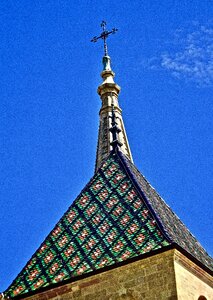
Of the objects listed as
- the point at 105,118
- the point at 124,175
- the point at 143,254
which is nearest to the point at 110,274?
the point at 143,254

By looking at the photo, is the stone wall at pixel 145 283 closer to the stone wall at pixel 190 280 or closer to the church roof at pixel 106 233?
the stone wall at pixel 190 280

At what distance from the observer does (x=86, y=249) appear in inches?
466

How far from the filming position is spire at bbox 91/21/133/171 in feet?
59.8

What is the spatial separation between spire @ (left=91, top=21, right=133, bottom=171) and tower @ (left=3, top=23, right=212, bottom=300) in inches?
168

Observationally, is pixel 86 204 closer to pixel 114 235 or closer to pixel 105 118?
pixel 114 235

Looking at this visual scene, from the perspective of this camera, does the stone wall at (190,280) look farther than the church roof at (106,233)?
No

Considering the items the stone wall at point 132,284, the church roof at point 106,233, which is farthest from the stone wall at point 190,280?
the church roof at point 106,233

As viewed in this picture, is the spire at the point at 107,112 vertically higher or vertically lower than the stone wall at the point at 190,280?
higher

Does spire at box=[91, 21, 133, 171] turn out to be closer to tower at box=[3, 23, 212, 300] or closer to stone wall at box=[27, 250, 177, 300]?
tower at box=[3, 23, 212, 300]

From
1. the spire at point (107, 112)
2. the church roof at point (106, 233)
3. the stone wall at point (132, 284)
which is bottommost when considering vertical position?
the stone wall at point (132, 284)

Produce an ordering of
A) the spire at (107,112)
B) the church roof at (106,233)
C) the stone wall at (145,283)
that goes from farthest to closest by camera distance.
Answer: the spire at (107,112)
the church roof at (106,233)
the stone wall at (145,283)

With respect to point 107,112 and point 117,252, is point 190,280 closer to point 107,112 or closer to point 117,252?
point 117,252

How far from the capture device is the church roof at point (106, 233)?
1137 centimetres

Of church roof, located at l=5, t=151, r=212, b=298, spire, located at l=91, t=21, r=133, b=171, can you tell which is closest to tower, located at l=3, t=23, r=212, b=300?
church roof, located at l=5, t=151, r=212, b=298
